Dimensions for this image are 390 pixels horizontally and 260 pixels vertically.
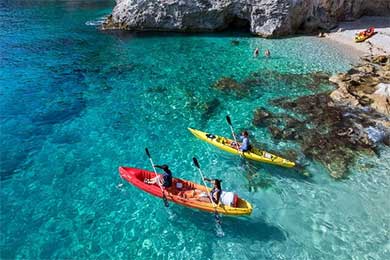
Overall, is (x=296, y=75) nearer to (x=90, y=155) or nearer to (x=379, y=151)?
(x=379, y=151)

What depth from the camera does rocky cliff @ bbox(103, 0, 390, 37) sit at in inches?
1412

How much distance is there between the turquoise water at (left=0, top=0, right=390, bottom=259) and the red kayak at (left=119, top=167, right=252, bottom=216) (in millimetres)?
578

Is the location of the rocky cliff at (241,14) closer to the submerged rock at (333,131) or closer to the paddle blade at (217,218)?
the submerged rock at (333,131)

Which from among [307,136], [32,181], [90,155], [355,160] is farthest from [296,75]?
[32,181]

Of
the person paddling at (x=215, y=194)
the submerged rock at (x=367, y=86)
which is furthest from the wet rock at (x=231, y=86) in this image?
the person paddling at (x=215, y=194)

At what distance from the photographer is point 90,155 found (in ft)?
59.0

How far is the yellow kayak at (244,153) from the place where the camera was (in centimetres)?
1692

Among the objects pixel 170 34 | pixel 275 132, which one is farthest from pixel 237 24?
pixel 275 132

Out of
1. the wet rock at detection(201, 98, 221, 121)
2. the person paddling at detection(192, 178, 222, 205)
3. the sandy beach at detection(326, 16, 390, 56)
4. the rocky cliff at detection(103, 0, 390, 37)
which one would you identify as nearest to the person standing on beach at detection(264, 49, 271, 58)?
the rocky cliff at detection(103, 0, 390, 37)

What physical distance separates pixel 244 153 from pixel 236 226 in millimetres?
4681

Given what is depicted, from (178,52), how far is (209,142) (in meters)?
17.2

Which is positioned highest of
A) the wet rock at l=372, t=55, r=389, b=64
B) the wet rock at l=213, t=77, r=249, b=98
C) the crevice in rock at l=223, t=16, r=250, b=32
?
the crevice in rock at l=223, t=16, r=250, b=32

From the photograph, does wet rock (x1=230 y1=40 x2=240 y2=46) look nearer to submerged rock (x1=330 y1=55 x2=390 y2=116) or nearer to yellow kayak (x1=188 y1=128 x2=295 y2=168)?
submerged rock (x1=330 y1=55 x2=390 y2=116)

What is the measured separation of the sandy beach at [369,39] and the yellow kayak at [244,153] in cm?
2147
